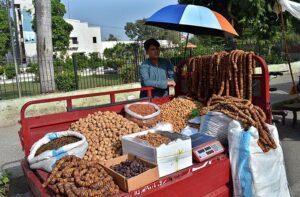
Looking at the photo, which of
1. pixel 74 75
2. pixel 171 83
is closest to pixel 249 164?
pixel 171 83

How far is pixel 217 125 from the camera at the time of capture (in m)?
3.19

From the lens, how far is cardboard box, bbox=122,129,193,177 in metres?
2.47

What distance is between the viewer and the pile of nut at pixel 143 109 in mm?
3635

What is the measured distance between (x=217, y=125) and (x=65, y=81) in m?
10.5

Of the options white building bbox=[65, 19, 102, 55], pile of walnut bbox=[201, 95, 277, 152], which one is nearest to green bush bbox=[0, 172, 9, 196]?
pile of walnut bbox=[201, 95, 277, 152]

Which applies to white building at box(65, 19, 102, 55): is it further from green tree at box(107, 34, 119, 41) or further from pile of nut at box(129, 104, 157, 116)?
pile of nut at box(129, 104, 157, 116)

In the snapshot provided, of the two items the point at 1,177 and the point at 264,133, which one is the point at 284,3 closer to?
the point at 264,133

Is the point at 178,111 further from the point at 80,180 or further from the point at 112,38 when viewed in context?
the point at 112,38

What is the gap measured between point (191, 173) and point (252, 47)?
18.3m

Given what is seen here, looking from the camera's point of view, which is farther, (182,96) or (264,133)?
(182,96)

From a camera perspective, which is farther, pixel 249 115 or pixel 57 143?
pixel 249 115

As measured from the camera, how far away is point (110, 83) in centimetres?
1173

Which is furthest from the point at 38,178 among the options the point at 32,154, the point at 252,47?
the point at 252,47

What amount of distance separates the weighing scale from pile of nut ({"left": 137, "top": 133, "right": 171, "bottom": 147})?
27 centimetres
